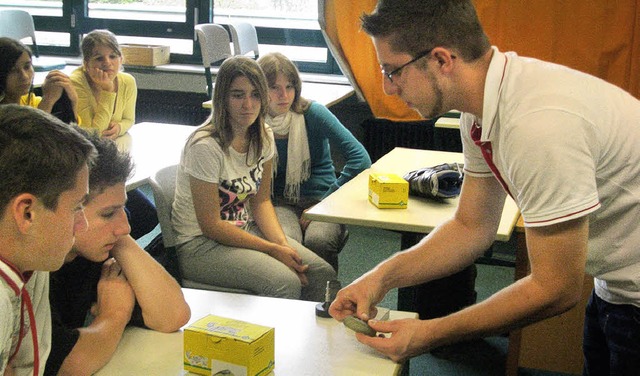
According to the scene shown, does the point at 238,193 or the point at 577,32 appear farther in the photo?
the point at 577,32

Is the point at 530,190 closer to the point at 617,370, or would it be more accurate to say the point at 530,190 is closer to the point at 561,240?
the point at 561,240

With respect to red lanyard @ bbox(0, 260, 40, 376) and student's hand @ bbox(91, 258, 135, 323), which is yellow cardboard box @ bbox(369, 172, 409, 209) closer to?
student's hand @ bbox(91, 258, 135, 323)

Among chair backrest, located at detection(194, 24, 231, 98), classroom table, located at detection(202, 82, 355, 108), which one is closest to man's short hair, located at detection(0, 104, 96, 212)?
classroom table, located at detection(202, 82, 355, 108)

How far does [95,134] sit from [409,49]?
795 millimetres

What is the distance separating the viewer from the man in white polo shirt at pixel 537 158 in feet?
4.35

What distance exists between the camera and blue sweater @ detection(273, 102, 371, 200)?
3393 mm

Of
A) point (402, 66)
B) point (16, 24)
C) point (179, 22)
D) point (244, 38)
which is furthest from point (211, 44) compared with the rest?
point (402, 66)

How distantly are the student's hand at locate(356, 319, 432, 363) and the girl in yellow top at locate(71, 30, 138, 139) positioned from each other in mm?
2579

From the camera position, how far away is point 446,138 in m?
4.84

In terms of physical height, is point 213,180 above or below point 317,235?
above

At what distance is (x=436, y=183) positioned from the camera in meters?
2.82

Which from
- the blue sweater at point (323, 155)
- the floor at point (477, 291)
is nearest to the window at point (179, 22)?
the floor at point (477, 291)

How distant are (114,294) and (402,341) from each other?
65 centimetres

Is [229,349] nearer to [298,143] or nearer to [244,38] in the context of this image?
[298,143]
